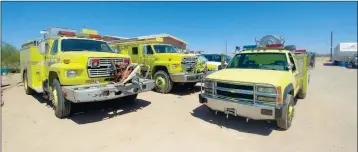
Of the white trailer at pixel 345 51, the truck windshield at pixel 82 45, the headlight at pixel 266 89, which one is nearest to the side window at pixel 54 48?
the truck windshield at pixel 82 45

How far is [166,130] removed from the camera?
4.57 meters

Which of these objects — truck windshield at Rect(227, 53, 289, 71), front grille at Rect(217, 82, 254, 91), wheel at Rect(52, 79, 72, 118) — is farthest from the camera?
truck windshield at Rect(227, 53, 289, 71)

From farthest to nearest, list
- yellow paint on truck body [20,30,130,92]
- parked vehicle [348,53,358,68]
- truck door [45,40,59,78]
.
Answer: parked vehicle [348,53,358,68], truck door [45,40,59,78], yellow paint on truck body [20,30,130,92]

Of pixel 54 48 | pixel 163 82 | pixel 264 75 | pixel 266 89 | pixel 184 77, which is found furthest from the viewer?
pixel 163 82

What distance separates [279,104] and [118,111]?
4.21 metres

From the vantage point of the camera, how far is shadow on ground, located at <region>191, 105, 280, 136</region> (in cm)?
455

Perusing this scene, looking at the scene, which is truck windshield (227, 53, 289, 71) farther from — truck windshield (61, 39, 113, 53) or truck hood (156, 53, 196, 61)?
truck windshield (61, 39, 113, 53)

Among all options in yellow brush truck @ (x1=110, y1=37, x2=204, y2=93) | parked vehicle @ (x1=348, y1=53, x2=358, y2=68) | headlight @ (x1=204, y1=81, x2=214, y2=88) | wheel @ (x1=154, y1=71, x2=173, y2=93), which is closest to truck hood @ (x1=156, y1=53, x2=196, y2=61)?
yellow brush truck @ (x1=110, y1=37, x2=204, y2=93)

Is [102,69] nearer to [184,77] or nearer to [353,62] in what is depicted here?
[184,77]

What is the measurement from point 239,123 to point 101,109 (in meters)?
3.97

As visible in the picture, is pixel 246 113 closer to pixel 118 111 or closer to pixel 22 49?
pixel 118 111

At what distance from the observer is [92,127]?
15.5ft

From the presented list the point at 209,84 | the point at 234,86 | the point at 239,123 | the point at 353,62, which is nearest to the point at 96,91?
the point at 209,84

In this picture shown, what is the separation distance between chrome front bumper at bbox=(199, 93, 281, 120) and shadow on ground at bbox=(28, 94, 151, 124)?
2596 mm
